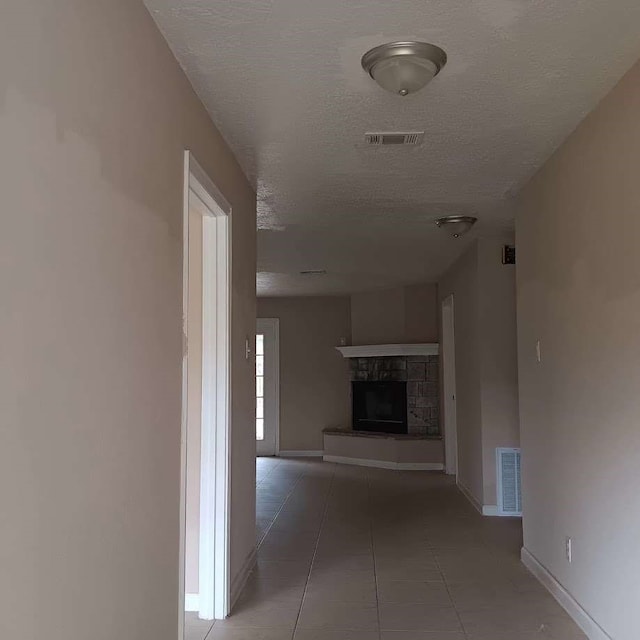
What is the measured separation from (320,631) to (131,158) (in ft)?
7.49

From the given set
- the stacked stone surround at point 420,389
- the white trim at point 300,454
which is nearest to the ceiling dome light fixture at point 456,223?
the stacked stone surround at point 420,389

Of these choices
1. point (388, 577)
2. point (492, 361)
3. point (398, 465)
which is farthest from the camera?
point (398, 465)

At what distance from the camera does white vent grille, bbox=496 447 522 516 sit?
5430 millimetres

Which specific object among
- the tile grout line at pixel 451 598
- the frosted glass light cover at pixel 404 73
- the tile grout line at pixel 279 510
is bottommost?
the tile grout line at pixel 451 598

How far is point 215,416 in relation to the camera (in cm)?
327

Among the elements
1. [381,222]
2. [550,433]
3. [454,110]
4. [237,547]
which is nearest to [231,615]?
[237,547]

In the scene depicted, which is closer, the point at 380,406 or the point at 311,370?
the point at 380,406

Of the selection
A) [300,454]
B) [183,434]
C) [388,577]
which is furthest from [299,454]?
[183,434]

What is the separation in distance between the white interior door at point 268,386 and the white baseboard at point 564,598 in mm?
5871

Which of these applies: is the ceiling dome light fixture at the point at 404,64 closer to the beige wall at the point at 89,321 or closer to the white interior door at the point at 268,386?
the beige wall at the point at 89,321

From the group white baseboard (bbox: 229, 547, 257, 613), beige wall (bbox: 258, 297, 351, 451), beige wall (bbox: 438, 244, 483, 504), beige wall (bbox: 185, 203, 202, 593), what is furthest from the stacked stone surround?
beige wall (bbox: 185, 203, 202, 593)

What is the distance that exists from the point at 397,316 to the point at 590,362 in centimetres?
600

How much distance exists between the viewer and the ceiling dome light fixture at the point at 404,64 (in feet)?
7.66

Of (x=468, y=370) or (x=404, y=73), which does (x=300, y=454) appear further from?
(x=404, y=73)
